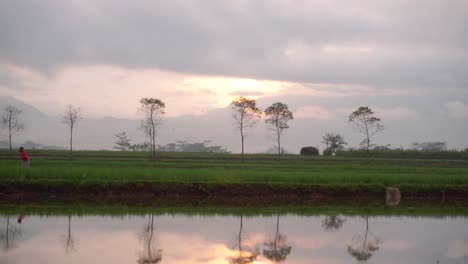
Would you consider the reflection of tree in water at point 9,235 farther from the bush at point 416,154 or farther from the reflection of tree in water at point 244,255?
the bush at point 416,154

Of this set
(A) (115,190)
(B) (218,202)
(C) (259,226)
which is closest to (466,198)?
(B) (218,202)

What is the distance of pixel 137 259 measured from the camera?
10234 millimetres

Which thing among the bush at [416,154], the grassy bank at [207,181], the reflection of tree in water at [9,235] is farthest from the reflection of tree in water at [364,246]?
the bush at [416,154]

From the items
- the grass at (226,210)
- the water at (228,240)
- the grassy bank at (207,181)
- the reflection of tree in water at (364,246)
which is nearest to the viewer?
the water at (228,240)

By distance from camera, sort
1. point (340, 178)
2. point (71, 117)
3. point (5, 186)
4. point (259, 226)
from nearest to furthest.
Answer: point (259, 226), point (5, 186), point (340, 178), point (71, 117)

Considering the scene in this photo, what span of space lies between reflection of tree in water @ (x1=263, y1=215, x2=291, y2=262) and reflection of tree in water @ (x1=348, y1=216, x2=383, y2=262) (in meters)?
1.57

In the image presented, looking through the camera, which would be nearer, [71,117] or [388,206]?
[388,206]

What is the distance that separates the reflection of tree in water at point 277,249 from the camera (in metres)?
10.8

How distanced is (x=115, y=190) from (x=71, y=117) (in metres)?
31.1

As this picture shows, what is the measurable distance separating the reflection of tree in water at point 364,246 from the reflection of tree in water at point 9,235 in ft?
25.8

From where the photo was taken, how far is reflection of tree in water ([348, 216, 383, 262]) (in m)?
11.3

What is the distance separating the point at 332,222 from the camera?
16.5 metres

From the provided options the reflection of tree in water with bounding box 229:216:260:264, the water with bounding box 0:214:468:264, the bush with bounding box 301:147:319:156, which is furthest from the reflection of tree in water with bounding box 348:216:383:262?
the bush with bounding box 301:147:319:156

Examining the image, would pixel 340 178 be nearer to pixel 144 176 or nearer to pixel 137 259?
pixel 144 176
